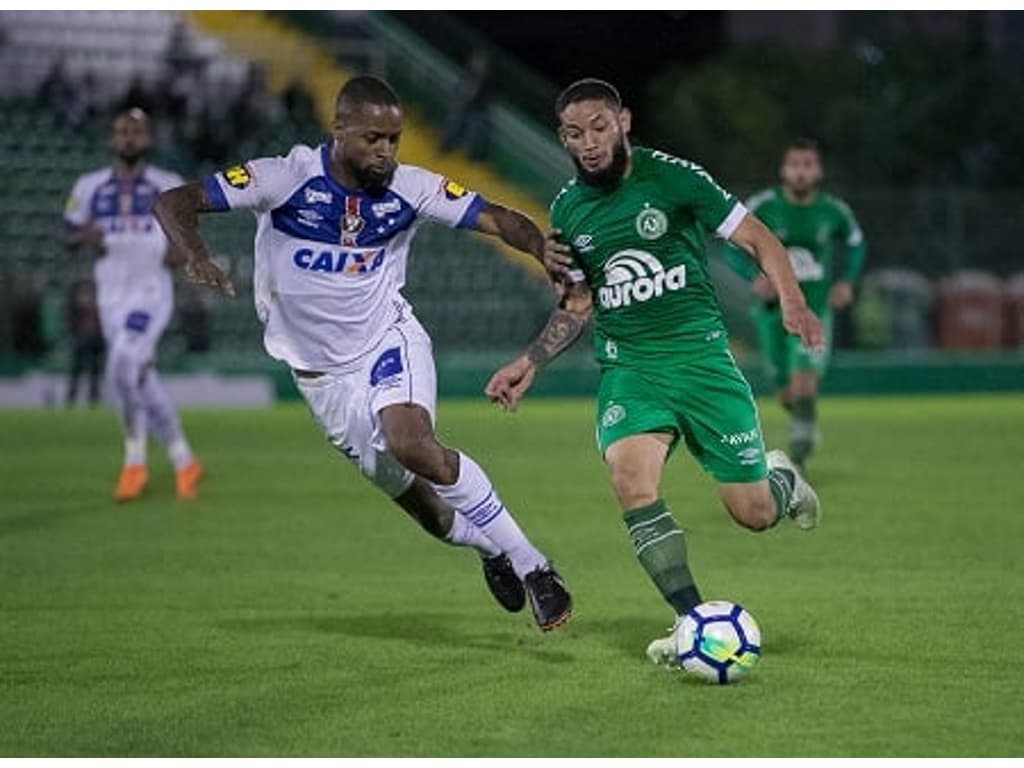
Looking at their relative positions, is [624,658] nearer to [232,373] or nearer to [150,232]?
[150,232]

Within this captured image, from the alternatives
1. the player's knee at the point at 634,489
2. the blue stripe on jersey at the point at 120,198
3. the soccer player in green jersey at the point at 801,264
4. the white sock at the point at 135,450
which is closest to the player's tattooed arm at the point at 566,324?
the player's knee at the point at 634,489

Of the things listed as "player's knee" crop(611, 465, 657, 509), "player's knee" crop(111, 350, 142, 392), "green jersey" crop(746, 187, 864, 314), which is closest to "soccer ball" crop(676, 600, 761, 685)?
"player's knee" crop(611, 465, 657, 509)

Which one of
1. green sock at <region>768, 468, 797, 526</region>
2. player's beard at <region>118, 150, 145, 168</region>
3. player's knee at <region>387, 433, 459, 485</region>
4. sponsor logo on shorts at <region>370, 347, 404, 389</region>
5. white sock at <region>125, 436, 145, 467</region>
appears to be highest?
sponsor logo on shorts at <region>370, 347, 404, 389</region>

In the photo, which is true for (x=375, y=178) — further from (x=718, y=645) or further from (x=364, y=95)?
(x=718, y=645)

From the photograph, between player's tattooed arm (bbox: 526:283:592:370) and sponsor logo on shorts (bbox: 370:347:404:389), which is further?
sponsor logo on shorts (bbox: 370:347:404:389)

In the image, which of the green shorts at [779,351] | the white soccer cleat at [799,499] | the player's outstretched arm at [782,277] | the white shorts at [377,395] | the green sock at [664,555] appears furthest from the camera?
the green shorts at [779,351]

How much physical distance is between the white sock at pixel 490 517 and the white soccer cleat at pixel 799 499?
122cm

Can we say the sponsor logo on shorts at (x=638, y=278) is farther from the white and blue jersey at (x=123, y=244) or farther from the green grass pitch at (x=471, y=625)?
the white and blue jersey at (x=123, y=244)

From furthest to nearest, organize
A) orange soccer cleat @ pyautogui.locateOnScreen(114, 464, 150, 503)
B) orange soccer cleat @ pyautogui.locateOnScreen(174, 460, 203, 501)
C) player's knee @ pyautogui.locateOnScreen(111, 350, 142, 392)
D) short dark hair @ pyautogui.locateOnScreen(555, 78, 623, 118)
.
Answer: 1. orange soccer cleat @ pyautogui.locateOnScreen(174, 460, 203, 501)
2. orange soccer cleat @ pyautogui.locateOnScreen(114, 464, 150, 503)
3. player's knee @ pyautogui.locateOnScreen(111, 350, 142, 392)
4. short dark hair @ pyautogui.locateOnScreen(555, 78, 623, 118)

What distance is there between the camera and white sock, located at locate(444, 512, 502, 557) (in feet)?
30.8

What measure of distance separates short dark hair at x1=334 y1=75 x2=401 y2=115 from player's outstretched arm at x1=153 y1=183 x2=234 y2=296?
669 millimetres

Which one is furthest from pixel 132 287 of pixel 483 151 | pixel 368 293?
pixel 483 151

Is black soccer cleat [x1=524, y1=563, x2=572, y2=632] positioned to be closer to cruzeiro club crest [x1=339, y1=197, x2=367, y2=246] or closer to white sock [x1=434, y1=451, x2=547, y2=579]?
white sock [x1=434, y1=451, x2=547, y2=579]

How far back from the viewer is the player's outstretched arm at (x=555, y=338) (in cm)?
867
